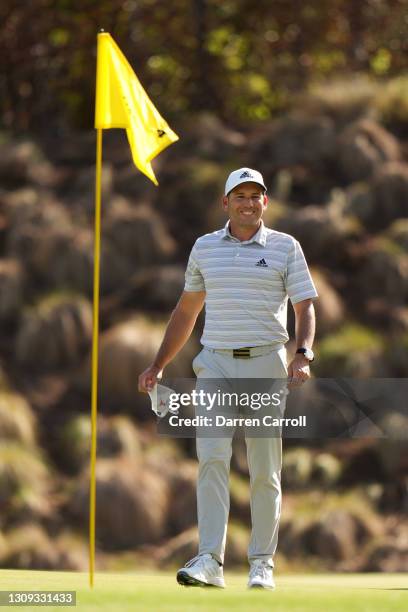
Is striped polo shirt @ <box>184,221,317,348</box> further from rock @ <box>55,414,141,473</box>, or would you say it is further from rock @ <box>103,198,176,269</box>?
rock @ <box>103,198,176,269</box>

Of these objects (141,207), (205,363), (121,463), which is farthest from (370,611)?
(141,207)

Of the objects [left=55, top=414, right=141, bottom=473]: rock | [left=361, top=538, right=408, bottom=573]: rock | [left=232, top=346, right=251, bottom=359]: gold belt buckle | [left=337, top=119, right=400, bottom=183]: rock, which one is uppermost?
[left=337, top=119, right=400, bottom=183]: rock

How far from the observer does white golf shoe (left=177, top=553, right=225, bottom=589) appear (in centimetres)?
675

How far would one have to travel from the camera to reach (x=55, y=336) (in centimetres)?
1727

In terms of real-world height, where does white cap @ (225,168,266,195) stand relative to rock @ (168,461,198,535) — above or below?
above

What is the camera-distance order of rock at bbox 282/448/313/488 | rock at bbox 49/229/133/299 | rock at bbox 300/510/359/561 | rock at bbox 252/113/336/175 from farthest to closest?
rock at bbox 252/113/336/175, rock at bbox 49/229/133/299, rock at bbox 282/448/313/488, rock at bbox 300/510/359/561

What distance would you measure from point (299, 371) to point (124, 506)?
8914 mm

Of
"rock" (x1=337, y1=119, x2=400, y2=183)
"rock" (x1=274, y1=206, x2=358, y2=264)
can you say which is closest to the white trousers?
"rock" (x1=274, y1=206, x2=358, y2=264)

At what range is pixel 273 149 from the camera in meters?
20.0

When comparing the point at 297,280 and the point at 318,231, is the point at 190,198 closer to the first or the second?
the point at 318,231

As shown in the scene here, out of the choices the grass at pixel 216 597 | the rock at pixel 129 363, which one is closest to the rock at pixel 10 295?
the rock at pixel 129 363

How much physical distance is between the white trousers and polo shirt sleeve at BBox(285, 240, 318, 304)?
262mm

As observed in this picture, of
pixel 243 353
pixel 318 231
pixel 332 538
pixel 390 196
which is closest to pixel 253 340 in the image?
pixel 243 353

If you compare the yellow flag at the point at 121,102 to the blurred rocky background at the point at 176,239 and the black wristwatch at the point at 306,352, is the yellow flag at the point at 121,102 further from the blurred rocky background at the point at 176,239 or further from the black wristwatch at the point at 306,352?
the blurred rocky background at the point at 176,239
